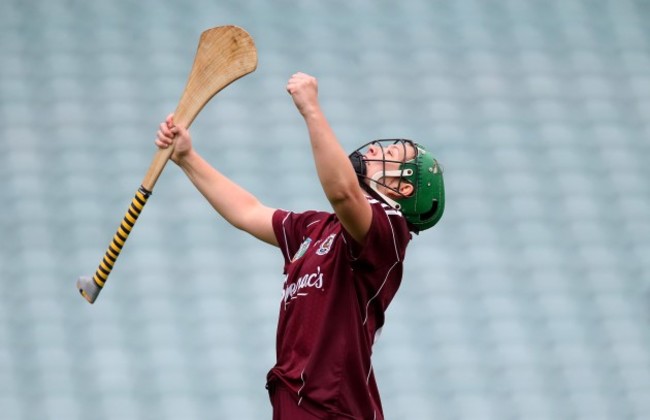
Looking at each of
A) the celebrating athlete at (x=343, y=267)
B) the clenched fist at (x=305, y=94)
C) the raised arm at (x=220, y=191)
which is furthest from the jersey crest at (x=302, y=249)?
the clenched fist at (x=305, y=94)

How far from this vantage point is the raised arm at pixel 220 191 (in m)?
3.24

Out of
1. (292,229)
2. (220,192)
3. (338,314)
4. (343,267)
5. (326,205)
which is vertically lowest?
(338,314)

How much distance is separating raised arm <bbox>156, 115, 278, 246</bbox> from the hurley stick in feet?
0.11

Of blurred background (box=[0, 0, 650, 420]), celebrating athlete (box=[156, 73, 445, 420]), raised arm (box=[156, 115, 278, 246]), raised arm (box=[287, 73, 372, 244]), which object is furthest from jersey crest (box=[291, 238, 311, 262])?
blurred background (box=[0, 0, 650, 420])

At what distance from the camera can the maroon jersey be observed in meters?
2.86

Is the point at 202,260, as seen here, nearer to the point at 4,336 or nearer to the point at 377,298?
the point at 4,336

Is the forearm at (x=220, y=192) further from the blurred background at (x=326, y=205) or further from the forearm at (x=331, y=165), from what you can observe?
the blurred background at (x=326, y=205)

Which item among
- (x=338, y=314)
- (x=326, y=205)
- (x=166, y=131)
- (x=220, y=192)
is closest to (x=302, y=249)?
(x=338, y=314)

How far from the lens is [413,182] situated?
3.07 meters

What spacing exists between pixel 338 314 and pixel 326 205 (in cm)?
235

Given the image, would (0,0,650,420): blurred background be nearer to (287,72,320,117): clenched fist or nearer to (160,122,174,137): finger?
(160,122,174,137): finger

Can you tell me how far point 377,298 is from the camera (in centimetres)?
297

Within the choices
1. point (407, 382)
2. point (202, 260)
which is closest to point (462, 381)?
point (407, 382)

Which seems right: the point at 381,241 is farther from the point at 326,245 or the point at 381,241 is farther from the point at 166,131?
the point at 166,131
